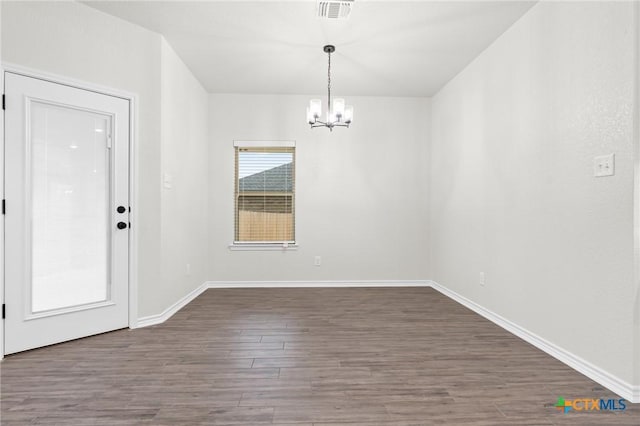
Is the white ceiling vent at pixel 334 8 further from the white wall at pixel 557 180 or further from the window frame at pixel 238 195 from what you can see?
the window frame at pixel 238 195

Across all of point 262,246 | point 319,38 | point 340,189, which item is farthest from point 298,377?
point 340,189

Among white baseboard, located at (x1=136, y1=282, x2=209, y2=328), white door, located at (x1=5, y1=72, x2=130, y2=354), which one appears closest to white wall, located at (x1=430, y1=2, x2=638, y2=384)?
white baseboard, located at (x1=136, y1=282, x2=209, y2=328)

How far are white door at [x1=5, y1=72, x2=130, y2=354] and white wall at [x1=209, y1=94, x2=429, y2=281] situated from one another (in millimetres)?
1865

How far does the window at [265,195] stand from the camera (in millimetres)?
4863

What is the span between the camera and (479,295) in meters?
3.54

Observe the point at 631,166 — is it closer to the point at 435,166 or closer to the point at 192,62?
the point at 435,166

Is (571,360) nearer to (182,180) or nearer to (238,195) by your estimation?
(182,180)

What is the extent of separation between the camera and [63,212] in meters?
2.69

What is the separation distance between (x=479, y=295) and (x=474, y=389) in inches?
69.3

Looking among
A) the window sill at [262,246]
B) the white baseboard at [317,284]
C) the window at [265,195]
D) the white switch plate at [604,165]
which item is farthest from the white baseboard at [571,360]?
the window at [265,195]

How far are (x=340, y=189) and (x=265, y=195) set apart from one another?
3.65ft

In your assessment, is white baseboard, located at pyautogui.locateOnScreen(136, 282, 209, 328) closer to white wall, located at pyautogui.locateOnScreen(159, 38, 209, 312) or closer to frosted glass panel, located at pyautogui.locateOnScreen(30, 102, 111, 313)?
white wall, located at pyautogui.locateOnScreen(159, 38, 209, 312)

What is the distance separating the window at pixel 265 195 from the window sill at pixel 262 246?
2.0 inches

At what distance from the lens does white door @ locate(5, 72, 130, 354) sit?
2.45 metres
